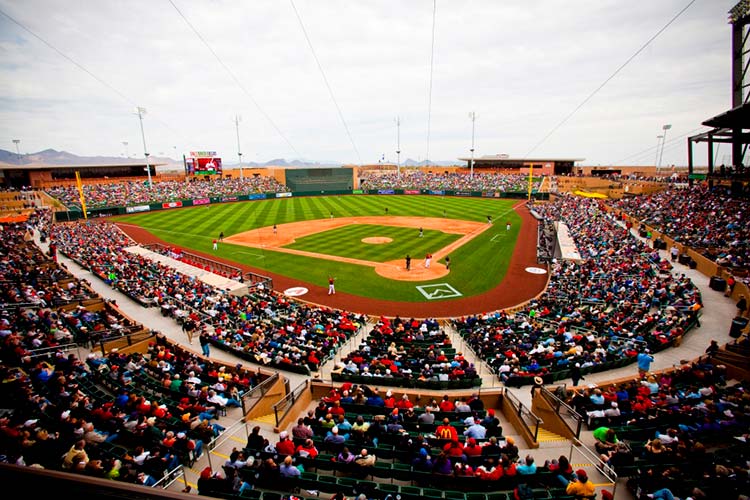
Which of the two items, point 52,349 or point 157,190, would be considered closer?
point 52,349

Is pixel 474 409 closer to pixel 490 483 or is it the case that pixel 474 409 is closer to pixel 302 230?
pixel 490 483

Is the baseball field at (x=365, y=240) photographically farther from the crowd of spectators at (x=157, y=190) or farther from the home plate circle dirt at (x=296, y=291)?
the crowd of spectators at (x=157, y=190)

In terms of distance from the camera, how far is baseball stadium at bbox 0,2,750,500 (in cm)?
761

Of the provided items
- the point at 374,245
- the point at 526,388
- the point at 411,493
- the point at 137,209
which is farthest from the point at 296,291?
the point at 137,209

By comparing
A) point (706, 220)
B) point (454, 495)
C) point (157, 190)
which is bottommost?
point (454, 495)

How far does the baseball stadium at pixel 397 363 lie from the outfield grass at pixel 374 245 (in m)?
0.42

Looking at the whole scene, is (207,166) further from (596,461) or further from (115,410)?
(596,461)

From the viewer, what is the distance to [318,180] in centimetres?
8531

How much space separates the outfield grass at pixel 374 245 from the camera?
3450cm

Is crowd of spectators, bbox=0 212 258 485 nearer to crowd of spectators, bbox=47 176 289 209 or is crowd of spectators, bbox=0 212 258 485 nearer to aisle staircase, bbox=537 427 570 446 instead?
aisle staircase, bbox=537 427 570 446

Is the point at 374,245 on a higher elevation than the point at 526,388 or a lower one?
higher

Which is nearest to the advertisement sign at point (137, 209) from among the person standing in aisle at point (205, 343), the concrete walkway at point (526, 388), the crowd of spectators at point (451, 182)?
the crowd of spectators at point (451, 182)

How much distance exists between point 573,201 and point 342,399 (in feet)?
175

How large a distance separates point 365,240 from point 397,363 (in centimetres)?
2665
